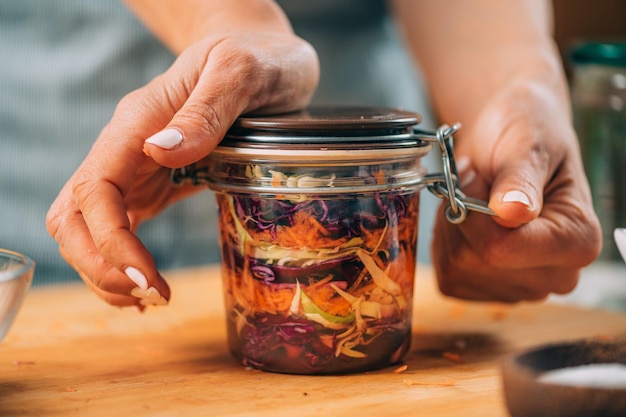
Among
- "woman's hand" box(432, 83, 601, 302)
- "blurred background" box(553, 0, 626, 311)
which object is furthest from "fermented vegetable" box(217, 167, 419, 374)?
"blurred background" box(553, 0, 626, 311)

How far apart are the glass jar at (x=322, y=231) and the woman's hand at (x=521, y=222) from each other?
11cm

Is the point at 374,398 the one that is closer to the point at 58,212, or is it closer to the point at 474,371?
the point at 474,371

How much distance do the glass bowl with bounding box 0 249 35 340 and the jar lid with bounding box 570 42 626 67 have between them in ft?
3.42

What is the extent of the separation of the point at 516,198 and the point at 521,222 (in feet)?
0.09

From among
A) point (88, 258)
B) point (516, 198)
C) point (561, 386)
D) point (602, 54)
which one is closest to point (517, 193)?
point (516, 198)

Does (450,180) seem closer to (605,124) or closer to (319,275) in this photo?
(319,275)

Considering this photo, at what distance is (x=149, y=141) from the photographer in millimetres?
806

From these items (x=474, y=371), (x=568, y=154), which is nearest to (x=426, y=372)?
(x=474, y=371)

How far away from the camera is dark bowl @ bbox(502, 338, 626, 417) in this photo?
0.61m

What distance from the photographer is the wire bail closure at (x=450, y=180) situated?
2.93 ft

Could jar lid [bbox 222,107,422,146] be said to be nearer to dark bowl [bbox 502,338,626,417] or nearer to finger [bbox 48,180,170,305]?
finger [bbox 48,180,170,305]

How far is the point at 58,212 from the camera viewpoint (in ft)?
2.94

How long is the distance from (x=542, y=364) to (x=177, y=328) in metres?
0.54

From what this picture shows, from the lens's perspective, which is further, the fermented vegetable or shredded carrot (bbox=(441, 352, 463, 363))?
shredded carrot (bbox=(441, 352, 463, 363))
